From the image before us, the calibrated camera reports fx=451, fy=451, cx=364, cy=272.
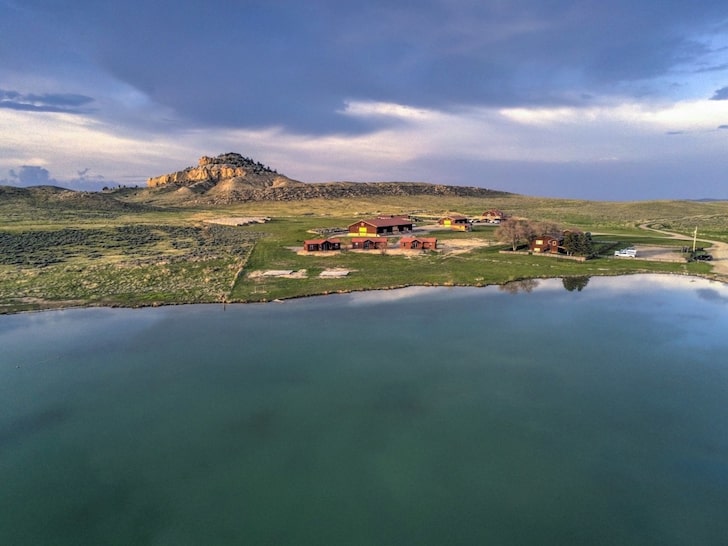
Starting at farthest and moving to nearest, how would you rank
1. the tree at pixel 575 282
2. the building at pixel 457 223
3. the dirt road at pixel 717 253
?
the building at pixel 457 223
the dirt road at pixel 717 253
the tree at pixel 575 282

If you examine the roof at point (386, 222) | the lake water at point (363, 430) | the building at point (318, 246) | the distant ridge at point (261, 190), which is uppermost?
the distant ridge at point (261, 190)

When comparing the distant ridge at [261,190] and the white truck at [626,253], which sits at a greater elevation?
the distant ridge at [261,190]

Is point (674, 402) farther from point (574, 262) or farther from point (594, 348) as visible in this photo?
point (574, 262)

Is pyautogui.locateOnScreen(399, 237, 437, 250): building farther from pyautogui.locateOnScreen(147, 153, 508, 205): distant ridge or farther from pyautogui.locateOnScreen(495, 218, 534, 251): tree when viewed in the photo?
pyautogui.locateOnScreen(147, 153, 508, 205): distant ridge

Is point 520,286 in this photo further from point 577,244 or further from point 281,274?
point 281,274

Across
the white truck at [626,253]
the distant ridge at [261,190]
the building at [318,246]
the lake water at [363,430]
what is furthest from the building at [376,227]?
the distant ridge at [261,190]

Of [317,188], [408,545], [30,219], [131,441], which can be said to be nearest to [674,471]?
[408,545]

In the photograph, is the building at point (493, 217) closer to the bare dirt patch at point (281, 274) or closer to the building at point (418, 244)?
the building at point (418, 244)
